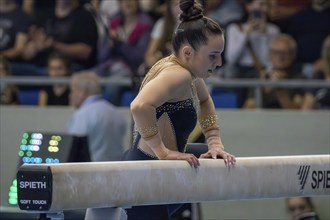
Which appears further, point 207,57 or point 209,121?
point 209,121

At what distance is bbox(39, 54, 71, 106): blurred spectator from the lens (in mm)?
7855

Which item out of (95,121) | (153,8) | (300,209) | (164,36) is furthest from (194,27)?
(153,8)

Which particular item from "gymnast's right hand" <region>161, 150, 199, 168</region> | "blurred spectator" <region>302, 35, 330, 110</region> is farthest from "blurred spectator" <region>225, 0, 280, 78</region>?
"gymnast's right hand" <region>161, 150, 199, 168</region>

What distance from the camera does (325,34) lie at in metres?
7.76

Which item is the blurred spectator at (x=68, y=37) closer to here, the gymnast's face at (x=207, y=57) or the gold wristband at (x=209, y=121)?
the gold wristband at (x=209, y=121)

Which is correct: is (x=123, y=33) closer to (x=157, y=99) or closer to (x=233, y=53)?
(x=233, y=53)

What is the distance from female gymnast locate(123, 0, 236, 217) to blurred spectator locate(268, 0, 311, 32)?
391cm

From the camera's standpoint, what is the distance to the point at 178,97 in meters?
3.77

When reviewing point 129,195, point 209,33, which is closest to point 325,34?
point 209,33

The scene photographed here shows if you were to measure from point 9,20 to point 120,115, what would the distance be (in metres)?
1.99

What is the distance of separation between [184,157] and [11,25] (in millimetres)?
5195

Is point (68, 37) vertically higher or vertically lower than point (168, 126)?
higher

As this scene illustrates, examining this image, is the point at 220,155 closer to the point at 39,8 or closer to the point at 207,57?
the point at 207,57

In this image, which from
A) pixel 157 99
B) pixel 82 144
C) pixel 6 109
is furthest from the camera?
pixel 6 109
